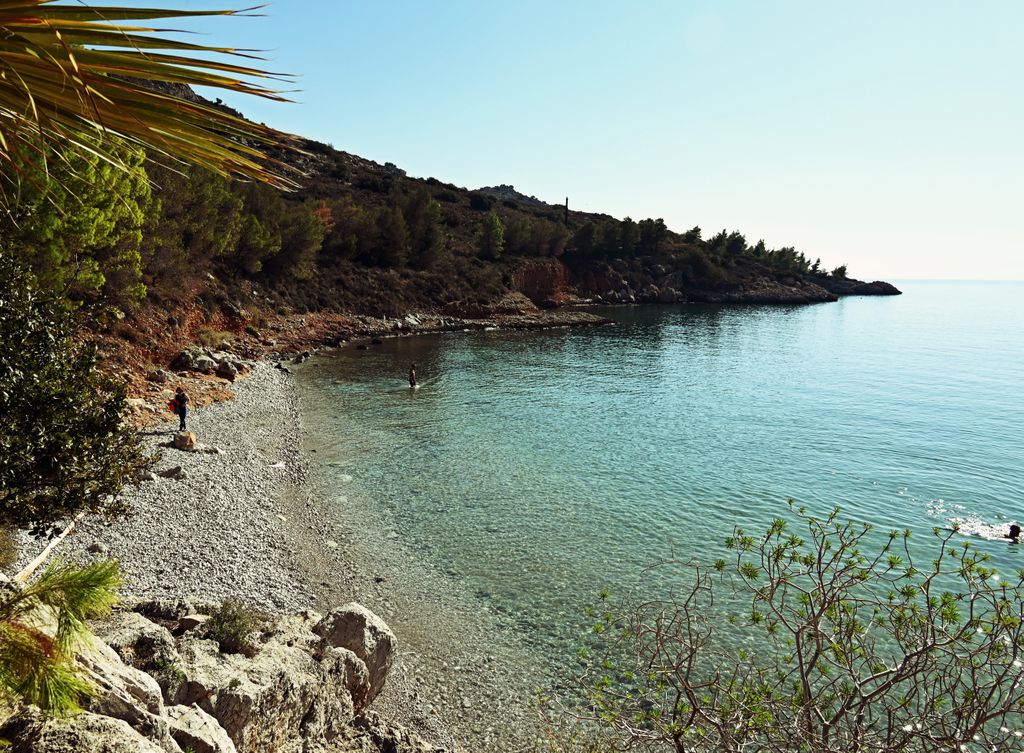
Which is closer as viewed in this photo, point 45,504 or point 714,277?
point 45,504

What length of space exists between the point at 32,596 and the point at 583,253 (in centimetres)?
10612

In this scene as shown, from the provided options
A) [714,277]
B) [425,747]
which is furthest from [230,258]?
[714,277]

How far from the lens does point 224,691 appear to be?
7.59m

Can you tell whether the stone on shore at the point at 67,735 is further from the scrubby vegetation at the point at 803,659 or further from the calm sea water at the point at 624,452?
the calm sea water at the point at 624,452

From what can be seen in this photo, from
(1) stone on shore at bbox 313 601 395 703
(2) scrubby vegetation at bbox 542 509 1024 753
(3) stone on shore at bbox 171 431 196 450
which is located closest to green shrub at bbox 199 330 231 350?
(3) stone on shore at bbox 171 431 196 450

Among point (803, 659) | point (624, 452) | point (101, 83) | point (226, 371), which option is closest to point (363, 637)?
point (803, 659)

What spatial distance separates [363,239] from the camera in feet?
239

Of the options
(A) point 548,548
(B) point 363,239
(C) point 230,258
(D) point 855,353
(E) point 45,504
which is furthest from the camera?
(B) point 363,239

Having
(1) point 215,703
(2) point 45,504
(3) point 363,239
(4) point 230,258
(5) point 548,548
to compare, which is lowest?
(5) point 548,548

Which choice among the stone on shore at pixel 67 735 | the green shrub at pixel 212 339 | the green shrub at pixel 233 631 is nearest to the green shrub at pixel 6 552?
the green shrub at pixel 233 631

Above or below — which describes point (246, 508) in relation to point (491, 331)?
below

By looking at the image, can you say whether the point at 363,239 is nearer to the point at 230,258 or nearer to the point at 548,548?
the point at 230,258

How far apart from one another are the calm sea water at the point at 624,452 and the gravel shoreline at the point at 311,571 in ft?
3.96

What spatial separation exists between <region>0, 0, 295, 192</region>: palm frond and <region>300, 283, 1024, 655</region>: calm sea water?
1383 centimetres
